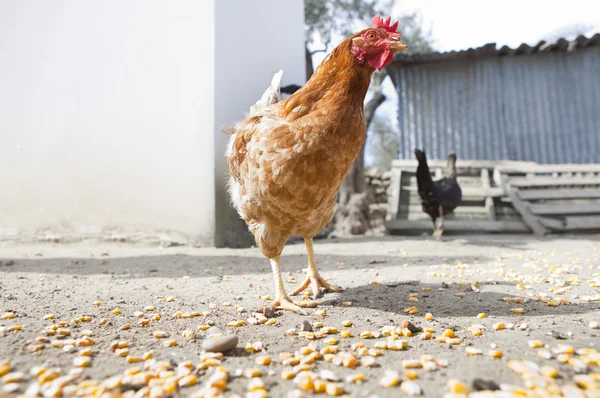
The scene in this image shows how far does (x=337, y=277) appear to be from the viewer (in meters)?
3.65

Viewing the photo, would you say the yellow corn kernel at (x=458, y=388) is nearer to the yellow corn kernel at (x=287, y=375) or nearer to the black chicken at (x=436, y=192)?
the yellow corn kernel at (x=287, y=375)

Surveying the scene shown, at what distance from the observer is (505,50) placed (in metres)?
9.52

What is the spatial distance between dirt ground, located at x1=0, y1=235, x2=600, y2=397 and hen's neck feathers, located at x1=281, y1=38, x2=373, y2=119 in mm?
1341

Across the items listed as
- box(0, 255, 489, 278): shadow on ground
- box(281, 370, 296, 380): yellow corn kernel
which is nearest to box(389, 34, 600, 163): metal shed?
box(0, 255, 489, 278): shadow on ground

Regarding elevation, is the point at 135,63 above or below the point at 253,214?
above

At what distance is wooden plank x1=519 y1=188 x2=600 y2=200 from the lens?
750 centimetres

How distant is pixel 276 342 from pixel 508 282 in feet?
7.62

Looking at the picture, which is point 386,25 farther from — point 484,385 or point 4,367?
point 4,367

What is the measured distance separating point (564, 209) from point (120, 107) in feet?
28.3

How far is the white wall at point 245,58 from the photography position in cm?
598

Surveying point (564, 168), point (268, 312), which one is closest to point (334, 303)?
point (268, 312)

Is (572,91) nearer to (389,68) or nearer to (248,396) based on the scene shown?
(389,68)

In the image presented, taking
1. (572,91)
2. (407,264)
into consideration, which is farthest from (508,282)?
(572,91)

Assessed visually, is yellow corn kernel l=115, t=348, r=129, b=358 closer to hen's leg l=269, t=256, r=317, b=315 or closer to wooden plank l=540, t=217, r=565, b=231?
hen's leg l=269, t=256, r=317, b=315
